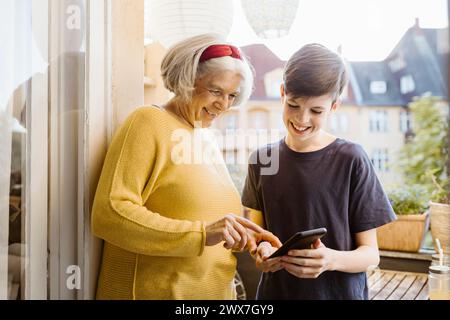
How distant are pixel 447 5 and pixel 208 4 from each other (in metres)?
0.48

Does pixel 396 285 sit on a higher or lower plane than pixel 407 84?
lower

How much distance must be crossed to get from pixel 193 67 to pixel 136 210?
30 centimetres

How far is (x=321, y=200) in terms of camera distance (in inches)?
35.7

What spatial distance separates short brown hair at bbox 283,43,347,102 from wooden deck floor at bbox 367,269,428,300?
0.38m

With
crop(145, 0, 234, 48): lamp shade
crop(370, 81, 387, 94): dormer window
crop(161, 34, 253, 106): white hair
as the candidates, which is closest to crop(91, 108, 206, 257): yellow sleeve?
crop(161, 34, 253, 106): white hair

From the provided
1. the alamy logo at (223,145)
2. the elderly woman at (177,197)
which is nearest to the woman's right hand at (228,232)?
the elderly woman at (177,197)

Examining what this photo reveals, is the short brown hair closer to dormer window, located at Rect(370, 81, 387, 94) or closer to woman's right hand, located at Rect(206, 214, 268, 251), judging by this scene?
dormer window, located at Rect(370, 81, 387, 94)

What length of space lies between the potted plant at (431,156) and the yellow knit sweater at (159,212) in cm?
36

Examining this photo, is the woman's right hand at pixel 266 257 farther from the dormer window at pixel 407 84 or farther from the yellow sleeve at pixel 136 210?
the dormer window at pixel 407 84

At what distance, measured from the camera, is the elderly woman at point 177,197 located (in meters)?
0.85

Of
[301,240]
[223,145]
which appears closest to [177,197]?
[223,145]

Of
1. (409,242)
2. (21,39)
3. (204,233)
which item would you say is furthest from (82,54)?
(409,242)

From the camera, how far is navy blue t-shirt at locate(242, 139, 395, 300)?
90 cm

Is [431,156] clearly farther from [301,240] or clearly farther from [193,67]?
[193,67]
